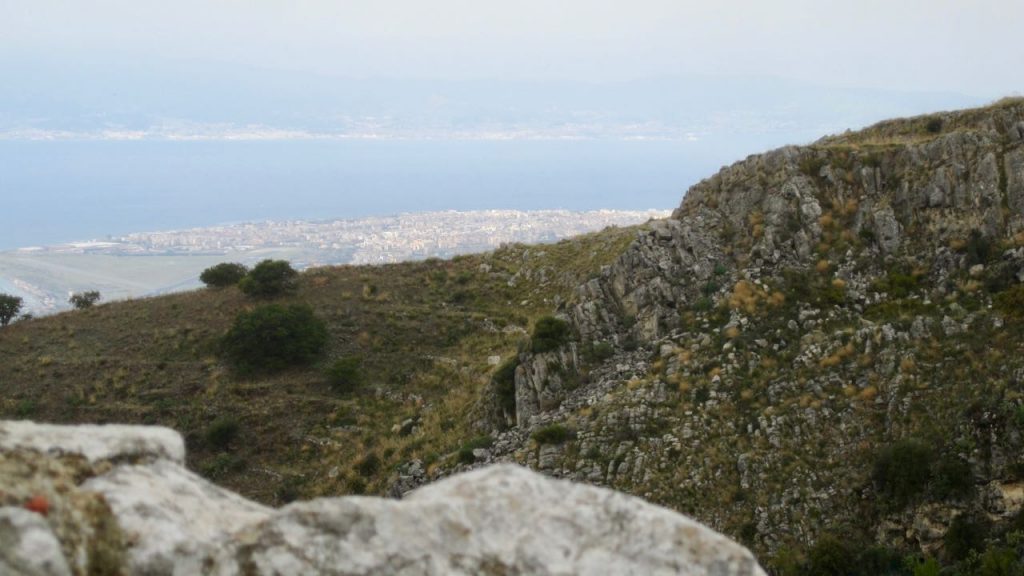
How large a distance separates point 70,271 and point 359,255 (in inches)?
1725

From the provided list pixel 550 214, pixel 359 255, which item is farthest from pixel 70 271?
pixel 550 214

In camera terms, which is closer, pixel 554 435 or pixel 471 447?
pixel 554 435

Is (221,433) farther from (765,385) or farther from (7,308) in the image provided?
(7,308)

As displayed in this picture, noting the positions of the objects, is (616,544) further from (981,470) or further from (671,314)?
(671,314)

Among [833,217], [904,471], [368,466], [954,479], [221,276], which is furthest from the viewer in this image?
[221,276]

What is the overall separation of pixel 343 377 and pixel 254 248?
4036 inches

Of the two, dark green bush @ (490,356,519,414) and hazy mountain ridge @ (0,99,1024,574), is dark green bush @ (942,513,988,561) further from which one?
dark green bush @ (490,356,519,414)

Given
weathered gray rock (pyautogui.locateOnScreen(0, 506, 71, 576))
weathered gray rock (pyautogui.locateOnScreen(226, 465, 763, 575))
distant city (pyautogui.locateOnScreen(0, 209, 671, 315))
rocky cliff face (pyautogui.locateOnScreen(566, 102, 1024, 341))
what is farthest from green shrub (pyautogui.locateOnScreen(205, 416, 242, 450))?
distant city (pyautogui.locateOnScreen(0, 209, 671, 315))

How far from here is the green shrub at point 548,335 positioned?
19.3 m

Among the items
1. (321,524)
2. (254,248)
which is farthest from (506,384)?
(254,248)

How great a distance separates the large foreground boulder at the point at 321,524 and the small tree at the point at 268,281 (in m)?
31.0

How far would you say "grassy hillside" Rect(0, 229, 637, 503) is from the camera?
2253 cm

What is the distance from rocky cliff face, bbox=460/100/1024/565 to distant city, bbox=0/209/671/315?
66.9m

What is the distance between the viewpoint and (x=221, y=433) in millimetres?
23953
